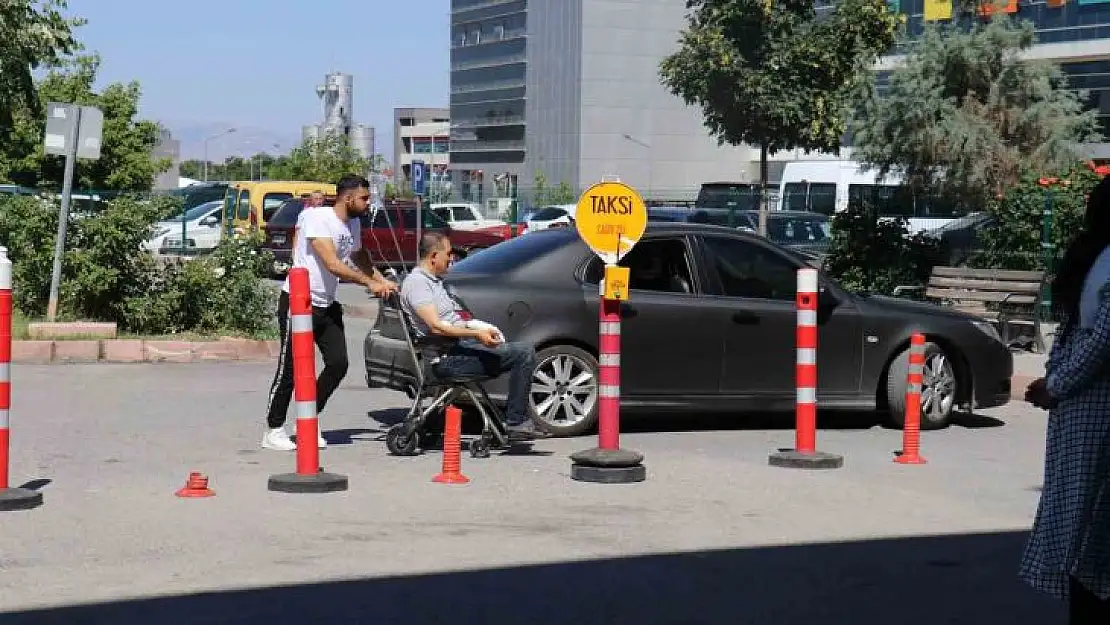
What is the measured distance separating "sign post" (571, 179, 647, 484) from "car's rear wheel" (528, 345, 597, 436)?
1.74 metres

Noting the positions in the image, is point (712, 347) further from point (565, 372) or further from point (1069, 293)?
point (1069, 293)

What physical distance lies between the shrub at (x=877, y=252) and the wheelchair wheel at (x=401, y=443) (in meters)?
12.8

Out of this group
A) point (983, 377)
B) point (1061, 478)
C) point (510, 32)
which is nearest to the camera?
point (1061, 478)

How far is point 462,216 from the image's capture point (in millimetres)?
48281

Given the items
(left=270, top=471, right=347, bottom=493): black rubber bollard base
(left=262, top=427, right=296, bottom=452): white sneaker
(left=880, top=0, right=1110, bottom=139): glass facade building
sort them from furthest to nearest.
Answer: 1. (left=880, top=0, right=1110, bottom=139): glass facade building
2. (left=262, top=427, right=296, bottom=452): white sneaker
3. (left=270, top=471, right=347, bottom=493): black rubber bollard base

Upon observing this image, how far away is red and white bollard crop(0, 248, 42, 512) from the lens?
27.9 feet

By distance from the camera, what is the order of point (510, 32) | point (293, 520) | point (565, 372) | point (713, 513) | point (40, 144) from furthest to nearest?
1. point (510, 32)
2. point (40, 144)
3. point (565, 372)
4. point (713, 513)
5. point (293, 520)

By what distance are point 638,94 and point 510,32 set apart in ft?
69.4

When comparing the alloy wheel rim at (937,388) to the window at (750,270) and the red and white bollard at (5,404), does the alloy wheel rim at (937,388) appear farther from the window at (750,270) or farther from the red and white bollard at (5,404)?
the red and white bollard at (5,404)

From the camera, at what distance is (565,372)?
12094 millimetres

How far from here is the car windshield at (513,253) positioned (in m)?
12.5

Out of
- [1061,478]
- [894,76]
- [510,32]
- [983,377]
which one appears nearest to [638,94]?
[510,32]

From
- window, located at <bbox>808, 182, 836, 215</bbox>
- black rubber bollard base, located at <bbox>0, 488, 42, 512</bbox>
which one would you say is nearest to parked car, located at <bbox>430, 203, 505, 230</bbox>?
window, located at <bbox>808, 182, 836, 215</bbox>

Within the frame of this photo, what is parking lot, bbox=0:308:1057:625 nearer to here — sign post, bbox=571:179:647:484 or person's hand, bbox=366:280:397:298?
sign post, bbox=571:179:647:484
